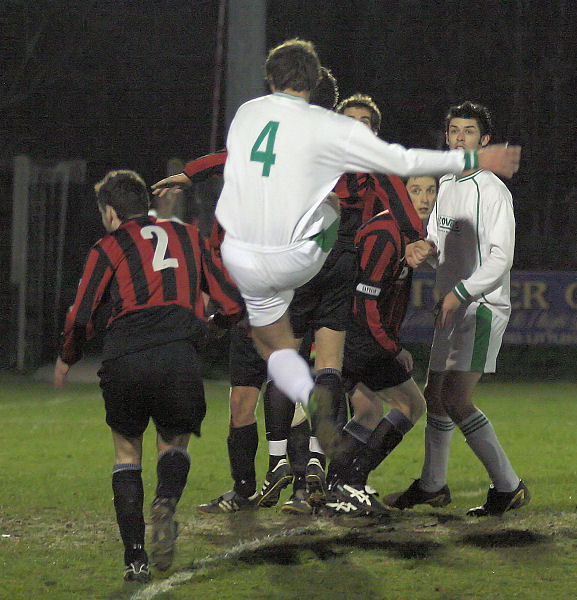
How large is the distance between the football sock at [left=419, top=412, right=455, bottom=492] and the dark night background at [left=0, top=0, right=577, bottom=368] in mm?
14505

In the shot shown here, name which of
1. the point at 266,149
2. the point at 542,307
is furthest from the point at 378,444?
the point at 542,307

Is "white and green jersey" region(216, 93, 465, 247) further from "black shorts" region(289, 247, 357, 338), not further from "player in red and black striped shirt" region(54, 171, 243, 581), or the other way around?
"black shorts" region(289, 247, 357, 338)

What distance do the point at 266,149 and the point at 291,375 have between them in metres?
0.94

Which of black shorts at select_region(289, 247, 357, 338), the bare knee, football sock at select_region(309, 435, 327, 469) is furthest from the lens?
football sock at select_region(309, 435, 327, 469)

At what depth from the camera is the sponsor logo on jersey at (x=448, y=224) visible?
6.21 meters

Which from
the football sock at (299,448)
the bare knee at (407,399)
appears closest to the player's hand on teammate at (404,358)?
the bare knee at (407,399)

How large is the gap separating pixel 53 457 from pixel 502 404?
15.9 feet

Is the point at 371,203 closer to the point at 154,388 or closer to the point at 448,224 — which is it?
the point at 448,224

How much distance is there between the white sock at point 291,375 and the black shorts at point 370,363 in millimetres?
1184

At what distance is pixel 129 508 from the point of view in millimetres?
4934

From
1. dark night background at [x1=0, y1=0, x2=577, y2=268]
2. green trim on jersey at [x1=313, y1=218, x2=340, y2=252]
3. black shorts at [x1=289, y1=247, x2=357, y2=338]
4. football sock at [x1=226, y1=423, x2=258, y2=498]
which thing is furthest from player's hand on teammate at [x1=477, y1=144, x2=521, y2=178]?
dark night background at [x1=0, y1=0, x2=577, y2=268]

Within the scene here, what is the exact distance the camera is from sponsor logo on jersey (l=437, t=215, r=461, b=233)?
6207 mm

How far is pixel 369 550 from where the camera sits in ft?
18.5

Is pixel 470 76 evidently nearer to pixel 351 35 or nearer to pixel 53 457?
pixel 351 35
